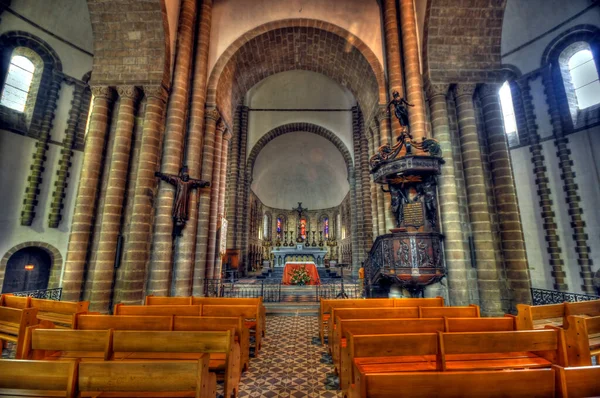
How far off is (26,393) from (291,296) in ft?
29.3

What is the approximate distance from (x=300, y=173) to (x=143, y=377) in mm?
27046

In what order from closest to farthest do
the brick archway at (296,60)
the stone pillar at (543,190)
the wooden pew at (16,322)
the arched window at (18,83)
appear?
1. the wooden pew at (16,322)
2. the brick archway at (296,60)
3. the stone pillar at (543,190)
4. the arched window at (18,83)

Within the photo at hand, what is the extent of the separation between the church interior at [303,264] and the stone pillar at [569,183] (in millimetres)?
68

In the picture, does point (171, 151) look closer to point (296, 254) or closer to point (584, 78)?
point (296, 254)

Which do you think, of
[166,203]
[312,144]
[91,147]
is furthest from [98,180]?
[312,144]

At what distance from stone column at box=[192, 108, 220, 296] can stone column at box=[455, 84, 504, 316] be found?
27.6 feet

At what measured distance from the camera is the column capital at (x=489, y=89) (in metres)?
8.30

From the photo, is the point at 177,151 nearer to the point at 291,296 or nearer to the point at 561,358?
the point at 291,296

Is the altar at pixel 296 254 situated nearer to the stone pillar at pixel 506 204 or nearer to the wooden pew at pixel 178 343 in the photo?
A: the stone pillar at pixel 506 204

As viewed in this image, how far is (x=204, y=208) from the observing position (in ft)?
31.3

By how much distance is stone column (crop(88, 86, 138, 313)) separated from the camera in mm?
7102

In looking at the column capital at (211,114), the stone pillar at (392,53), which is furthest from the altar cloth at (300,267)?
the column capital at (211,114)

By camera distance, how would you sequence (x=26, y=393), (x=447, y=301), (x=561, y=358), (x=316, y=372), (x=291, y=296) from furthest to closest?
(x=291, y=296) → (x=447, y=301) → (x=316, y=372) → (x=561, y=358) → (x=26, y=393)

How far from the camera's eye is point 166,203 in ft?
27.0
